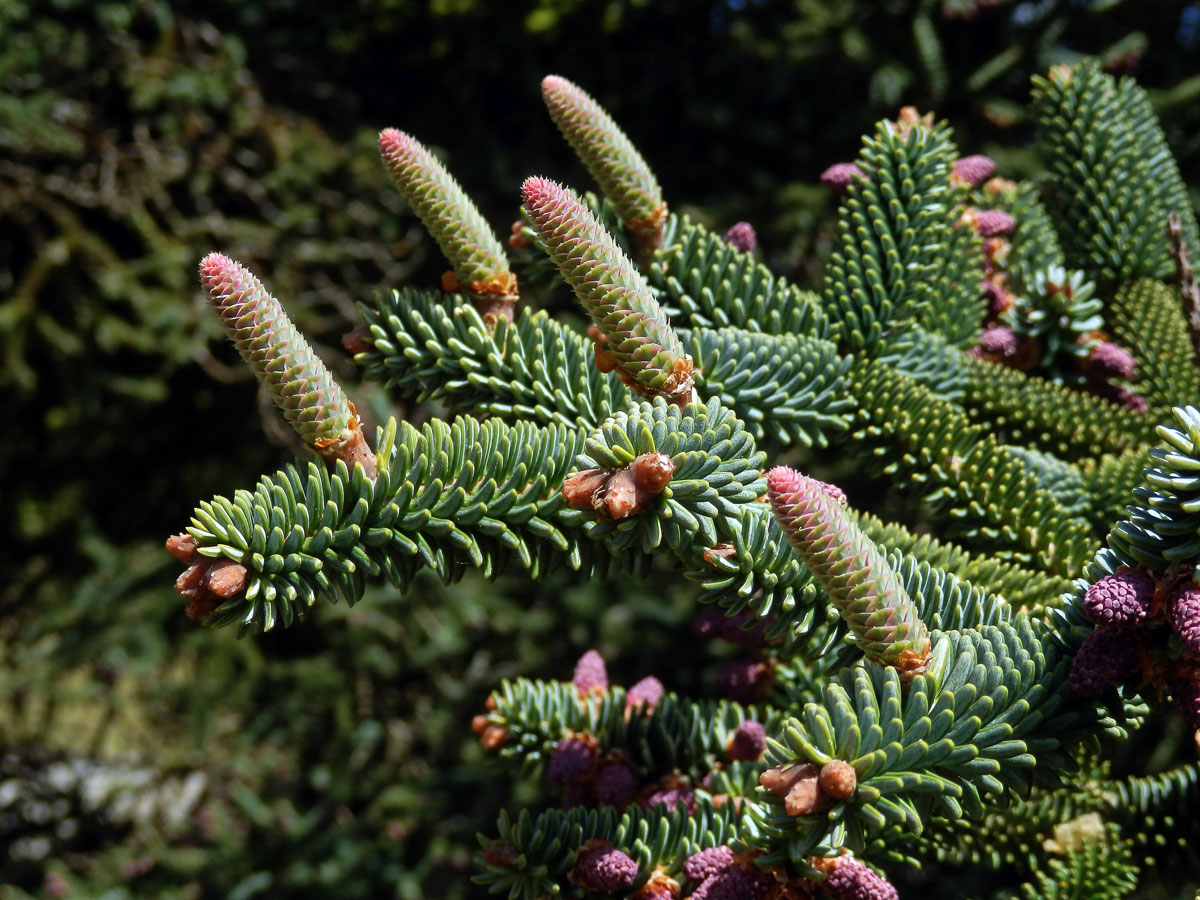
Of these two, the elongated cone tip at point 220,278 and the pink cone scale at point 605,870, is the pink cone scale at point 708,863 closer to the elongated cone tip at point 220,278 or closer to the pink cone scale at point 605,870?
the pink cone scale at point 605,870

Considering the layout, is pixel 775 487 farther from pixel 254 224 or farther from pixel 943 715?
pixel 254 224

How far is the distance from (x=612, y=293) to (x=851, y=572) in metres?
0.25

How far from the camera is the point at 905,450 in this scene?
0.91 m

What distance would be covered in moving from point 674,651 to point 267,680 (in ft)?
3.90

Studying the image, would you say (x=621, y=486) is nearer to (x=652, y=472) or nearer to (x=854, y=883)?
(x=652, y=472)

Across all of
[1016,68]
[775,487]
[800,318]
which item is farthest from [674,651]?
[775,487]

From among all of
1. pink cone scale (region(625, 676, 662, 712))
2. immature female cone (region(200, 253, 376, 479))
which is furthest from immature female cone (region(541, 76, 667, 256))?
pink cone scale (region(625, 676, 662, 712))

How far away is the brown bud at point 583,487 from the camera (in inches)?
24.3

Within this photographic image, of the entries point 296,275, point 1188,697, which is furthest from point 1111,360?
→ point 296,275

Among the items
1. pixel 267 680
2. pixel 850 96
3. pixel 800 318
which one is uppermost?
pixel 850 96

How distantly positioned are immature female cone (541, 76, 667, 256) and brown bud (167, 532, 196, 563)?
492 mm

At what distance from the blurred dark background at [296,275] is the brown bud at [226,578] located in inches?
71.9

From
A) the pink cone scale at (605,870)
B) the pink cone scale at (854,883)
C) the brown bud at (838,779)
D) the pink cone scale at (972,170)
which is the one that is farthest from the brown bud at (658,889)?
the pink cone scale at (972,170)

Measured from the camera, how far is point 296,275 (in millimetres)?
2773
